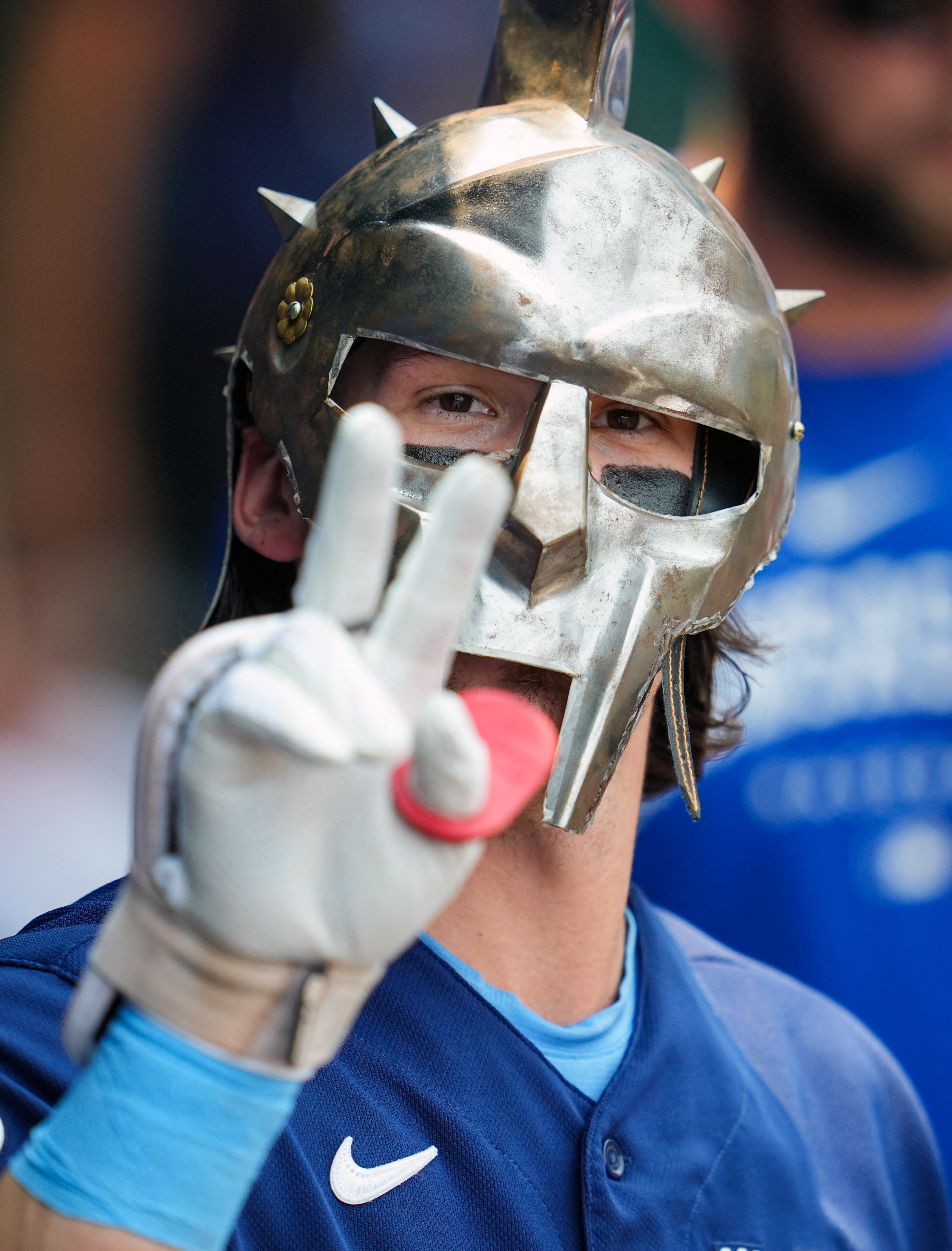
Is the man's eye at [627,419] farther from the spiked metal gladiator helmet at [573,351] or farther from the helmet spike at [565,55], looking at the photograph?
the helmet spike at [565,55]

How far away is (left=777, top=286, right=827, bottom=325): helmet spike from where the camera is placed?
1462mm

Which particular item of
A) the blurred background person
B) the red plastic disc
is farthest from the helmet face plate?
the blurred background person

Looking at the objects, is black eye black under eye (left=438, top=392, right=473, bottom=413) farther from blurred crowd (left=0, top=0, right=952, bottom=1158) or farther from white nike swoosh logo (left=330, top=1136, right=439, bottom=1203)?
blurred crowd (left=0, top=0, right=952, bottom=1158)

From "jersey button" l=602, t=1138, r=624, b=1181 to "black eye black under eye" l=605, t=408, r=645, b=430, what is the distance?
695mm

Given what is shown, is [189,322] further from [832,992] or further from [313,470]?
[832,992]

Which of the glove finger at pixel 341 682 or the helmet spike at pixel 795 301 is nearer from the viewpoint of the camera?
the glove finger at pixel 341 682

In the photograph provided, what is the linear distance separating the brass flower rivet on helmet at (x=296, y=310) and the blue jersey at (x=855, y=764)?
4.14ft

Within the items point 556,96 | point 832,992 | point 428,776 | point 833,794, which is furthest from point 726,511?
point 832,992

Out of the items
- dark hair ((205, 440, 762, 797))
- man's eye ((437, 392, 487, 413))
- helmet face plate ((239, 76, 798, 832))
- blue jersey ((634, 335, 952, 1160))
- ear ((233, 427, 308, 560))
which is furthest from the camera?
blue jersey ((634, 335, 952, 1160))

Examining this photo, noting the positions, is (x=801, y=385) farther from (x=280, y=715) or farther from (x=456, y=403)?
(x=280, y=715)

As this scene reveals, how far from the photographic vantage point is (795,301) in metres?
1.47

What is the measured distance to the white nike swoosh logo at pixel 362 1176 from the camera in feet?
3.13

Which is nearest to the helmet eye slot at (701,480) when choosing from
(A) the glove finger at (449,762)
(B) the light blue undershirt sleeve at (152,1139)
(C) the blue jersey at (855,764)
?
Answer: (A) the glove finger at (449,762)

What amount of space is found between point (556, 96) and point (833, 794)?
1.37 m
